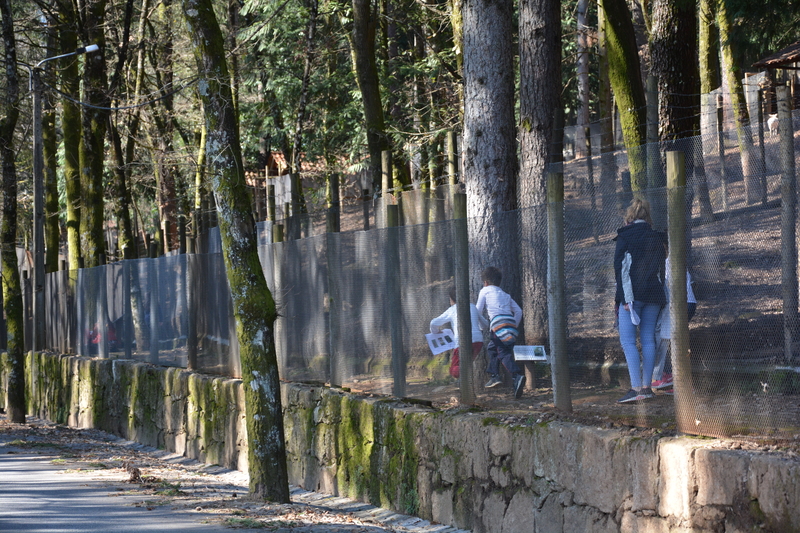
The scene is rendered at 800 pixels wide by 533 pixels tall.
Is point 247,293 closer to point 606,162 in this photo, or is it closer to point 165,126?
point 606,162

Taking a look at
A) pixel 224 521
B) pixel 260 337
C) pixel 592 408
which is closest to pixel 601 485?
pixel 592 408

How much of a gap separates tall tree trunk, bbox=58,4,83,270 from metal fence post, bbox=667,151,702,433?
1686 cm

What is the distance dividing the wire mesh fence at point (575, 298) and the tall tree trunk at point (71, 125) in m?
9.52

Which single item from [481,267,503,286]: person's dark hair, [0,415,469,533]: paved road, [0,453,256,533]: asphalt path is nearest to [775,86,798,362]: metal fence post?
[481,267,503,286]: person's dark hair

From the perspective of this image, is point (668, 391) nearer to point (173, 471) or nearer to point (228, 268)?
point (228, 268)

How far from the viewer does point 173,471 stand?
466 inches

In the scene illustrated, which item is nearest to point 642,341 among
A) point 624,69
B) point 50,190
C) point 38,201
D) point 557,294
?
point 557,294

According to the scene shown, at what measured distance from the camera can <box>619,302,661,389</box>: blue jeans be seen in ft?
21.2

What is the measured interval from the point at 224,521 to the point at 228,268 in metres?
2.43

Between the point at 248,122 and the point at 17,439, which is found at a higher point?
the point at 248,122

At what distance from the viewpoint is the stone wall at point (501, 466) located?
5.49 m

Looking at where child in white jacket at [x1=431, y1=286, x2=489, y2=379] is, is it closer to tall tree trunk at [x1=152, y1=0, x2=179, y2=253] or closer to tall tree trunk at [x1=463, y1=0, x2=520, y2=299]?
tall tree trunk at [x1=463, y1=0, x2=520, y2=299]

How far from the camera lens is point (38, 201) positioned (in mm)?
19500

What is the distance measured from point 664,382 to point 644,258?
0.87m
